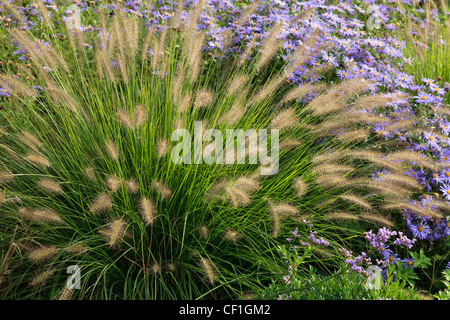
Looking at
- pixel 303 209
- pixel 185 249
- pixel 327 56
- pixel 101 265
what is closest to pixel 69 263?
pixel 101 265

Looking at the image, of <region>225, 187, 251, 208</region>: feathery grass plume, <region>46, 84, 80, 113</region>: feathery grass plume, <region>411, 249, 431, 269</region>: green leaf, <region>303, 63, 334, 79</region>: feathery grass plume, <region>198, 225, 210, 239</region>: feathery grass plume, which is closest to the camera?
<region>225, 187, 251, 208</region>: feathery grass plume

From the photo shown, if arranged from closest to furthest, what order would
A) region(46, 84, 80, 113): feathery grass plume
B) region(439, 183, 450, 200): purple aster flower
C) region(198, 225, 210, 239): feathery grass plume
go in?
1. region(198, 225, 210, 239): feathery grass plume
2. region(46, 84, 80, 113): feathery grass plume
3. region(439, 183, 450, 200): purple aster flower

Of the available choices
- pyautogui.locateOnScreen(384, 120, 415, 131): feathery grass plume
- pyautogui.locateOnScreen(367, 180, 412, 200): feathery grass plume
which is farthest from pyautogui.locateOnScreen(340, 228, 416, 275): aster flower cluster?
pyautogui.locateOnScreen(384, 120, 415, 131): feathery grass plume

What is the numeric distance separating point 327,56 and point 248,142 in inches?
58.2

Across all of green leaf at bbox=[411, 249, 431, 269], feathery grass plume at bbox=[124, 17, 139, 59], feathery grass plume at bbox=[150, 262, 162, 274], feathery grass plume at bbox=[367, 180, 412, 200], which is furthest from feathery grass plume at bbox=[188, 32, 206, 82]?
green leaf at bbox=[411, 249, 431, 269]

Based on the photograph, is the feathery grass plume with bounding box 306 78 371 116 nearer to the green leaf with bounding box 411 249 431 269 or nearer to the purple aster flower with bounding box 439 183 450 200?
the purple aster flower with bounding box 439 183 450 200

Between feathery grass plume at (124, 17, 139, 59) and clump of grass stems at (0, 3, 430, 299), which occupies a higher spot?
feathery grass plume at (124, 17, 139, 59)

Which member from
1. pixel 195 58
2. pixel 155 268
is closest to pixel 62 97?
pixel 195 58

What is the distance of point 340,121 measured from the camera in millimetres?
2971

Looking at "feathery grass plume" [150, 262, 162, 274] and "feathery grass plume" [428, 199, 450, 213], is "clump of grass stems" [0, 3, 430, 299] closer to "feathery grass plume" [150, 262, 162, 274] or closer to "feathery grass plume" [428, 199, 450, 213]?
"feathery grass plume" [150, 262, 162, 274]

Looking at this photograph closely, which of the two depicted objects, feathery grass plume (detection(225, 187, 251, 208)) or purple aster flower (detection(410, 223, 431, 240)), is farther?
purple aster flower (detection(410, 223, 431, 240))

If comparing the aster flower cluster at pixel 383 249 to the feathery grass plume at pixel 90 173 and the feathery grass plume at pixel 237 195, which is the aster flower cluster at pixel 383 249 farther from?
the feathery grass plume at pixel 90 173

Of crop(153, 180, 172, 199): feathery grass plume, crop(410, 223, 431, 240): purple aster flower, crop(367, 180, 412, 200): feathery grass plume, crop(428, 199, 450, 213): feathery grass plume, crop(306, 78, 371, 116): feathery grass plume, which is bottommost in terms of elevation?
crop(410, 223, 431, 240): purple aster flower

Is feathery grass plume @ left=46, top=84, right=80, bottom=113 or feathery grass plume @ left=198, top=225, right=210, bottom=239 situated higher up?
feathery grass plume @ left=46, top=84, right=80, bottom=113
